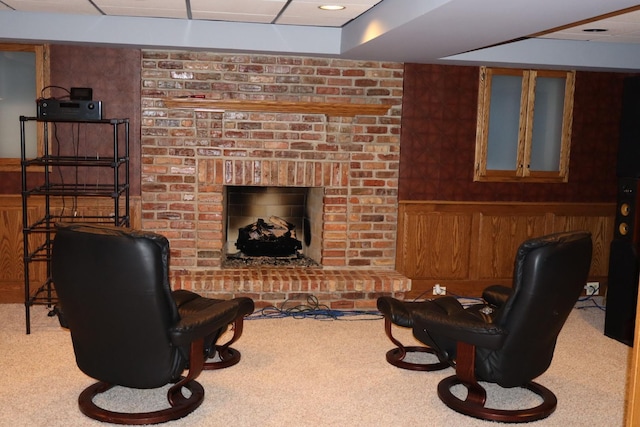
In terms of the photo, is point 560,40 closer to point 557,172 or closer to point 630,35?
point 630,35

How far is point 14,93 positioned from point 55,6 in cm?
104

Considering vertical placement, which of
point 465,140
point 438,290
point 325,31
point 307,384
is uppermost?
point 325,31

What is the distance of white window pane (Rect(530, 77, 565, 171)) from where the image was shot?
612cm

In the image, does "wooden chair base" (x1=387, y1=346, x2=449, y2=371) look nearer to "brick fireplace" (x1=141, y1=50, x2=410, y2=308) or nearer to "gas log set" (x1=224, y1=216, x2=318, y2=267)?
"brick fireplace" (x1=141, y1=50, x2=410, y2=308)

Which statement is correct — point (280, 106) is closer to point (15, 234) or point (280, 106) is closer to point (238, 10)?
point (238, 10)

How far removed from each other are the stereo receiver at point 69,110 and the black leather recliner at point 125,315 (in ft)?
5.81

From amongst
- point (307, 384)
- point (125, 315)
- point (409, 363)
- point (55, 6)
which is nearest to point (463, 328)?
point (409, 363)

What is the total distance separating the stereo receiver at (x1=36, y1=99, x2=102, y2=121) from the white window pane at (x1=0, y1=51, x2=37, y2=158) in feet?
2.43

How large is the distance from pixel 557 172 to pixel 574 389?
2.66 m

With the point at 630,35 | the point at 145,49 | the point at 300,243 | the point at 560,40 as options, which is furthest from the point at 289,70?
the point at 630,35

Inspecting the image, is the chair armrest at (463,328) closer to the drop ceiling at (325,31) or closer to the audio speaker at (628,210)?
the drop ceiling at (325,31)

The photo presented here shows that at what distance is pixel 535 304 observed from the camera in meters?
3.40

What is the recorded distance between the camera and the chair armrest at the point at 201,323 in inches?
129

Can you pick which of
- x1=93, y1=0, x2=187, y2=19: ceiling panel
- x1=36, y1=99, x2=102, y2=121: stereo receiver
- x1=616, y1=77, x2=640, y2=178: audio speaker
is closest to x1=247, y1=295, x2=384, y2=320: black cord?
x1=36, y1=99, x2=102, y2=121: stereo receiver
